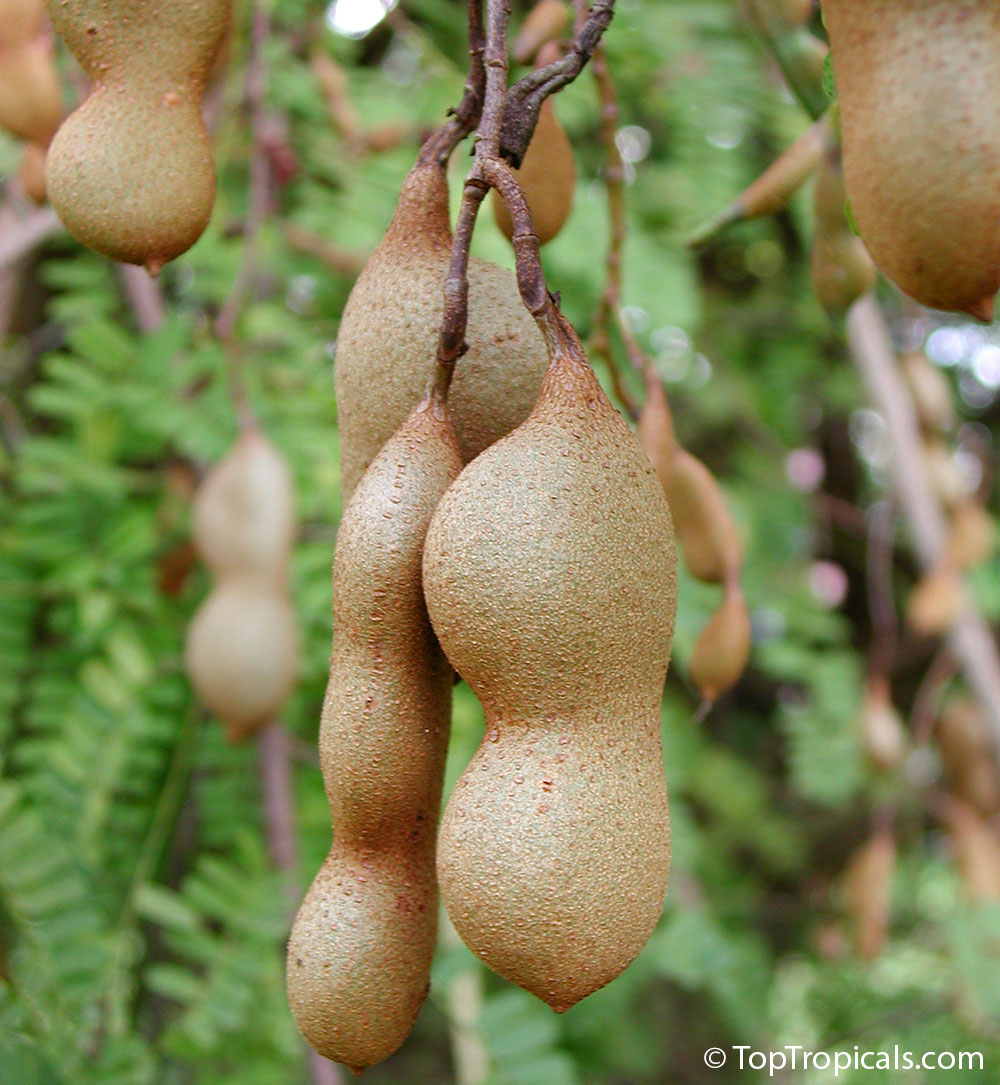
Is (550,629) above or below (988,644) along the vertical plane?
above

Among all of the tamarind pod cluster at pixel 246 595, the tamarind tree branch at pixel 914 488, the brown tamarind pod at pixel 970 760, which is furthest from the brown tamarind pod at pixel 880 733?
the tamarind pod cluster at pixel 246 595

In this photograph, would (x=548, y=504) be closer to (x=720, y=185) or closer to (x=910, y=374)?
(x=720, y=185)

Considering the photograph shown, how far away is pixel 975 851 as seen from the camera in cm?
240

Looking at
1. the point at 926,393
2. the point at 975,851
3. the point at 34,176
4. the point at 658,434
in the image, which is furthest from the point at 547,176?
the point at 975,851

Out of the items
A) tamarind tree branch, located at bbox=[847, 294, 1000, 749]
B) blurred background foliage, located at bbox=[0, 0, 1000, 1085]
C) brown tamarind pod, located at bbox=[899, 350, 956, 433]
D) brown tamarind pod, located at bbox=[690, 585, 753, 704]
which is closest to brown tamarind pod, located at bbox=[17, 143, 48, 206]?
blurred background foliage, located at bbox=[0, 0, 1000, 1085]

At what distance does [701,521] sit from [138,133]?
1.55 feet

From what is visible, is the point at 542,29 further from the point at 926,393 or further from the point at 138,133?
the point at 926,393

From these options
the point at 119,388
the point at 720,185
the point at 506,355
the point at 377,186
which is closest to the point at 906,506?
the point at 720,185

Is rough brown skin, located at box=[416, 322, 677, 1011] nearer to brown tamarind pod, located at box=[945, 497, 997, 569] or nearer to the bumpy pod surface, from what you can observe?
the bumpy pod surface

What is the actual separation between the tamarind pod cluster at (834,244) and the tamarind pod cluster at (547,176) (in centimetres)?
20

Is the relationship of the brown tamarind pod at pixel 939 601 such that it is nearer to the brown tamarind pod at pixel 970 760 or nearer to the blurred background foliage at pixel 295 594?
the blurred background foliage at pixel 295 594

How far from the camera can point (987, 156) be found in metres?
0.41

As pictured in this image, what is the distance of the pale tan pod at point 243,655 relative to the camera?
4.71 ft

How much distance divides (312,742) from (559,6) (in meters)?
1.27
